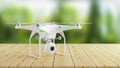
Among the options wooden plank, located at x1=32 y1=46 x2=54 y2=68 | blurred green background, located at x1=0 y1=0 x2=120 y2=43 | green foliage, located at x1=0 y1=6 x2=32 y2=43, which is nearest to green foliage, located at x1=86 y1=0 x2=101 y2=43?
blurred green background, located at x1=0 y1=0 x2=120 y2=43

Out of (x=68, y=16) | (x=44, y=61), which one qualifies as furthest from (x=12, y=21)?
(x=44, y=61)

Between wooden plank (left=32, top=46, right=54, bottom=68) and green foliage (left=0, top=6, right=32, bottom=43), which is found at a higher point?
green foliage (left=0, top=6, right=32, bottom=43)

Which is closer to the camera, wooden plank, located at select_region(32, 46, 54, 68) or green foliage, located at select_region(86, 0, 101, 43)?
wooden plank, located at select_region(32, 46, 54, 68)

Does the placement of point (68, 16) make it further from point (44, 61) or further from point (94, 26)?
point (44, 61)

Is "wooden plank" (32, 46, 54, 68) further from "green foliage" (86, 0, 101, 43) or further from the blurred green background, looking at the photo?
"green foliage" (86, 0, 101, 43)

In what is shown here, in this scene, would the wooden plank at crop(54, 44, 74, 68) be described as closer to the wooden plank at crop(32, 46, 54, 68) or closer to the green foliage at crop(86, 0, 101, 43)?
the wooden plank at crop(32, 46, 54, 68)

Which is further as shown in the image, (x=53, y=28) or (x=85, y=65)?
(x=53, y=28)

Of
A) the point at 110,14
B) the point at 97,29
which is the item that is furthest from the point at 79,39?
the point at 110,14

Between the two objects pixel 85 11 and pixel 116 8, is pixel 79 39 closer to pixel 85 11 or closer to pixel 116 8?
pixel 85 11
